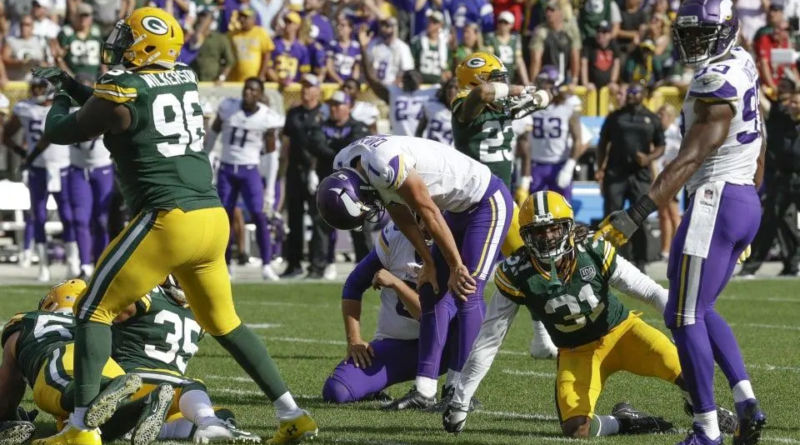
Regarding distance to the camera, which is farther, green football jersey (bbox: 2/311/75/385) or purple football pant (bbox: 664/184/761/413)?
green football jersey (bbox: 2/311/75/385)

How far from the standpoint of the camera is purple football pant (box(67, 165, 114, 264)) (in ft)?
43.4

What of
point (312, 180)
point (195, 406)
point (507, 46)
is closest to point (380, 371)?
point (195, 406)

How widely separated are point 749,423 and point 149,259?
2.31 meters

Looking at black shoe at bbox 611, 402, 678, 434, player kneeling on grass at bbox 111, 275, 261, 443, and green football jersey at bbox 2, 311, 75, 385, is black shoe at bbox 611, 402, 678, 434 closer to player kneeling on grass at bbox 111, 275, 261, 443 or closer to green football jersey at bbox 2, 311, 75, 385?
player kneeling on grass at bbox 111, 275, 261, 443

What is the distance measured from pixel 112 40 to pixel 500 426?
7.41 ft

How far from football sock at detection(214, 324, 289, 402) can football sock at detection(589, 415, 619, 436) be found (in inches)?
50.1

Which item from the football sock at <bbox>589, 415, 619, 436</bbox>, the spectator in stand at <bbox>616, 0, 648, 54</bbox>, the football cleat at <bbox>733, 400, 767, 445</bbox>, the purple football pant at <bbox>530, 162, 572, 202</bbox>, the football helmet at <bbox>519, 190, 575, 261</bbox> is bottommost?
the purple football pant at <bbox>530, 162, 572, 202</bbox>

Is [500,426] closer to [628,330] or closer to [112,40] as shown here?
[628,330]

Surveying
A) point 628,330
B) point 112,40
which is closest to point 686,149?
point 628,330

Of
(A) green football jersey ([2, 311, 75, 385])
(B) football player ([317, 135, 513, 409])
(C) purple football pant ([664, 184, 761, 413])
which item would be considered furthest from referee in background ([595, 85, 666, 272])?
(A) green football jersey ([2, 311, 75, 385])

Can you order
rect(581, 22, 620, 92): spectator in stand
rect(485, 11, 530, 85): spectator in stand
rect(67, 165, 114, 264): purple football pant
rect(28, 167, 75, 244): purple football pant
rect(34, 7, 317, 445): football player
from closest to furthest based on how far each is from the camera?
rect(34, 7, 317, 445): football player < rect(67, 165, 114, 264): purple football pant < rect(28, 167, 75, 244): purple football pant < rect(485, 11, 530, 85): spectator in stand < rect(581, 22, 620, 92): spectator in stand

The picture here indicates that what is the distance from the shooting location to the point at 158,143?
17.6ft

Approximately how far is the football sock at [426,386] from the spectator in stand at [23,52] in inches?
424

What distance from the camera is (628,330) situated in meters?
6.10
